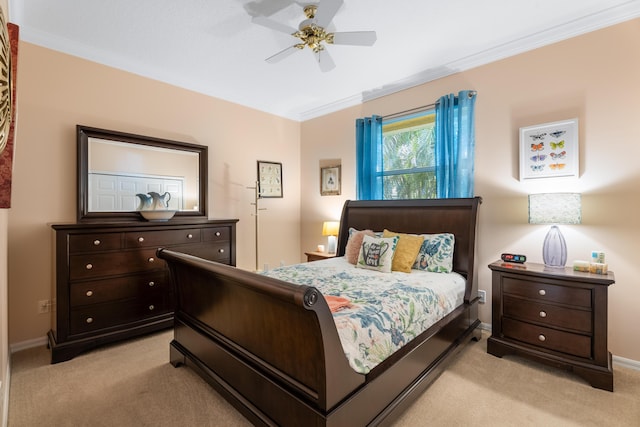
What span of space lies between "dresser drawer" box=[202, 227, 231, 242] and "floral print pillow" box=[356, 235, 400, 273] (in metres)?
1.56

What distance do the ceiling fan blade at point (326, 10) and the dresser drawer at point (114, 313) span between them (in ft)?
9.50

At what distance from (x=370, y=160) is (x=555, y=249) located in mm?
2192

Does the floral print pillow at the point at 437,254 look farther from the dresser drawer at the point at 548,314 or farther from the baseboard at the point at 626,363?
the baseboard at the point at 626,363

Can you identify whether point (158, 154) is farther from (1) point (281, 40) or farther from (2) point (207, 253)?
(1) point (281, 40)

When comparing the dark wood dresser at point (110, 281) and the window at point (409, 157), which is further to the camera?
the window at point (409, 157)

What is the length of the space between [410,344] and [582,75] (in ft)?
8.85

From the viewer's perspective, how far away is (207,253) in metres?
3.32

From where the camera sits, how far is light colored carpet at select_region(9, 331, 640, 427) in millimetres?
1793

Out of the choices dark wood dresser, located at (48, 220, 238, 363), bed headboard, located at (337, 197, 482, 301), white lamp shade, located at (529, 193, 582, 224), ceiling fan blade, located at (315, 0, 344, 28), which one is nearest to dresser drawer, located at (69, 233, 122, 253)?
dark wood dresser, located at (48, 220, 238, 363)

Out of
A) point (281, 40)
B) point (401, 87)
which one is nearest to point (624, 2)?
point (401, 87)

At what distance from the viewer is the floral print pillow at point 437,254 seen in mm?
2818

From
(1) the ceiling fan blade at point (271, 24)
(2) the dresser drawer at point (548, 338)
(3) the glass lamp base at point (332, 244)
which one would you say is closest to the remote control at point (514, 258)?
(2) the dresser drawer at point (548, 338)

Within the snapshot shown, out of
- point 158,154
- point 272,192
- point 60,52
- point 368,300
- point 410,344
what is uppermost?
point 60,52

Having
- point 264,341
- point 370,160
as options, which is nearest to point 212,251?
point 264,341
